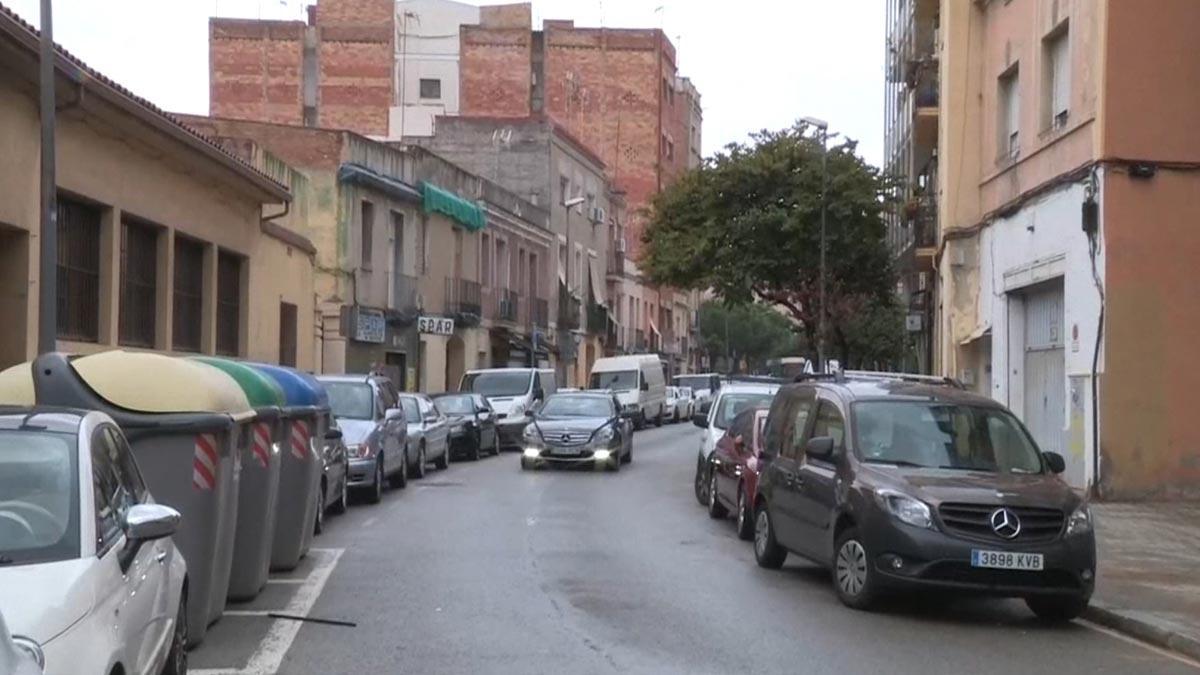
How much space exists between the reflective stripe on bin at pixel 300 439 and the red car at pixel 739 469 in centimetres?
452

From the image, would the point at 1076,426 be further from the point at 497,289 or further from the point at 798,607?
the point at 497,289

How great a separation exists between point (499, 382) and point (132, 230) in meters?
16.3

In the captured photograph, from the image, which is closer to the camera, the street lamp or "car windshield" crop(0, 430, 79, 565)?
"car windshield" crop(0, 430, 79, 565)

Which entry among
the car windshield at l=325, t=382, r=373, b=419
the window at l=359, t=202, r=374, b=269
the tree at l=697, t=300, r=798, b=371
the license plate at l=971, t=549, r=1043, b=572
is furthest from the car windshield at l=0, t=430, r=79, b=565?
the tree at l=697, t=300, r=798, b=371

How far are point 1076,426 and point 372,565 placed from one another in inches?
429

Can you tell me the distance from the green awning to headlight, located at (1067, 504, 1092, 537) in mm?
34362

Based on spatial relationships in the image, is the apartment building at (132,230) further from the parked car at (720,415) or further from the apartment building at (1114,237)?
the apartment building at (1114,237)

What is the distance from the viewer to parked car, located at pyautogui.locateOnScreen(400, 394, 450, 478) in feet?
88.0

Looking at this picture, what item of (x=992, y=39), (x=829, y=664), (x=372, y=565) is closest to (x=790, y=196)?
(x=992, y=39)

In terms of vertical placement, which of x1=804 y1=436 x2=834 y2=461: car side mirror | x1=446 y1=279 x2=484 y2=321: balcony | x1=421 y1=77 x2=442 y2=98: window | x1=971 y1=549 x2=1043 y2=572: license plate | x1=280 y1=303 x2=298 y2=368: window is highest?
x1=421 y1=77 x2=442 y2=98: window

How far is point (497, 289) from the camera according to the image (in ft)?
177

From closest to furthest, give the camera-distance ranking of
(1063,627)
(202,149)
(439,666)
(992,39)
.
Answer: (439,666)
(1063,627)
(202,149)
(992,39)

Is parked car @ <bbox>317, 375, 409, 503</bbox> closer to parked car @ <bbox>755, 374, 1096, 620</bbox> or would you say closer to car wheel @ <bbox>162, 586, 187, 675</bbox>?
parked car @ <bbox>755, 374, 1096, 620</bbox>

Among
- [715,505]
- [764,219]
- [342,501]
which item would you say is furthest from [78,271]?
[764,219]
